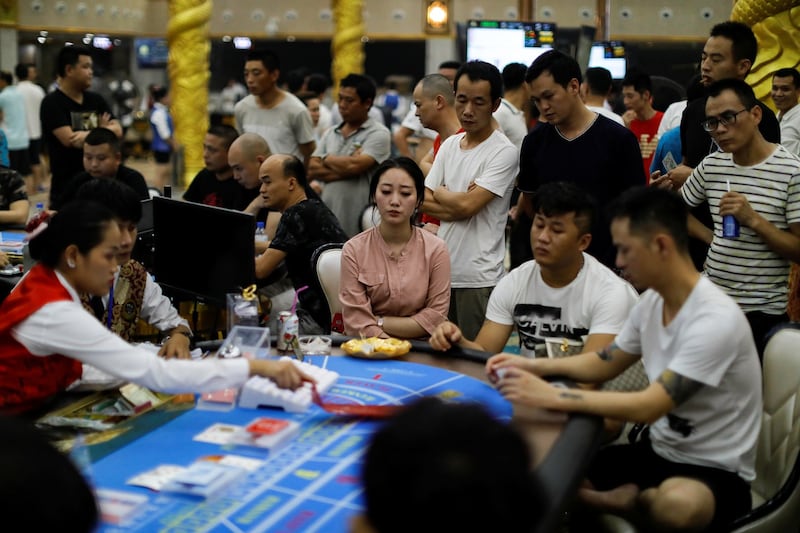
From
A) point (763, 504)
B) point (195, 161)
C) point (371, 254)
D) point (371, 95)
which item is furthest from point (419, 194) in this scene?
point (195, 161)

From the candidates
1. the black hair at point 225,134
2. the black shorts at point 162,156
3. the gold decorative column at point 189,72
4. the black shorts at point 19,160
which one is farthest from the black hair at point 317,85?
the black shorts at point 19,160

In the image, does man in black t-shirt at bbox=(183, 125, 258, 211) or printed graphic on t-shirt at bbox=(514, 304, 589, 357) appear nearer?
printed graphic on t-shirt at bbox=(514, 304, 589, 357)

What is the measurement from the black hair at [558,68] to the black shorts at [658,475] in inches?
65.6

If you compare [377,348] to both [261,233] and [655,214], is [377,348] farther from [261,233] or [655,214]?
[261,233]

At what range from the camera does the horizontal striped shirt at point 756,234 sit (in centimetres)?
336

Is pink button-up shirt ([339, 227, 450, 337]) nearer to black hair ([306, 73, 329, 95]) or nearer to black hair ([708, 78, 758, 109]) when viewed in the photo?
black hair ([708, 78, 758, 109])

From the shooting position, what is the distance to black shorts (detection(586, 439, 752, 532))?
2414mm

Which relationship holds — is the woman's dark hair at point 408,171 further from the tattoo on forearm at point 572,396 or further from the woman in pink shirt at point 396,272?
the tattoo on forearm at point 572,396

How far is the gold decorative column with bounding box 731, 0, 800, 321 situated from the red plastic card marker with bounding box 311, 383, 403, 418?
12.5 feet

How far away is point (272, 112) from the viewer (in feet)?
19.6

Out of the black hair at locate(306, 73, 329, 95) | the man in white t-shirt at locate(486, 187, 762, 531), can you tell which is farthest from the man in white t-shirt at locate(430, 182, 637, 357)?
the black hair at locate(306, 73, 329, 95)

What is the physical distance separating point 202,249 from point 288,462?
1938 mm

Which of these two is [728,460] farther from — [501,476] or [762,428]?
[501,476]

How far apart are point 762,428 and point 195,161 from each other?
27.0 ft
